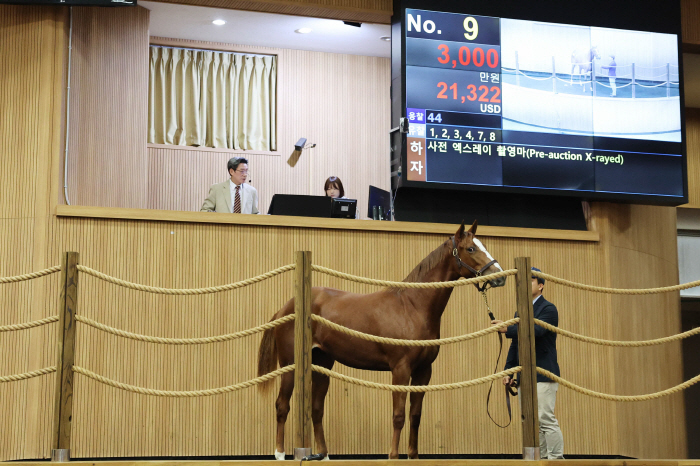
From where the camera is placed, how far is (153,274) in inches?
220

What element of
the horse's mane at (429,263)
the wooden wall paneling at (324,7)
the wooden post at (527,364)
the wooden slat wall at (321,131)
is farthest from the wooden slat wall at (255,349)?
the wooden slat wall at (321,131)

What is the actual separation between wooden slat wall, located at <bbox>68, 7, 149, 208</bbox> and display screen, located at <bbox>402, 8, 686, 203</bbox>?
2524 mm

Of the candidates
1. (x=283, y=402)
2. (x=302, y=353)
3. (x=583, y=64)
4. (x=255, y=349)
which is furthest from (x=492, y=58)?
(x=302, y=353)

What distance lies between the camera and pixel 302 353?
3609mm

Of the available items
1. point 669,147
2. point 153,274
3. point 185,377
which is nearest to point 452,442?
point 185,377

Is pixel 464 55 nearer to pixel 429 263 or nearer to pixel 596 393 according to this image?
pixel 429 263

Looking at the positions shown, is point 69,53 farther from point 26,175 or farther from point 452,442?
point 452,442

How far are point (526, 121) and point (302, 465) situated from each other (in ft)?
12.5

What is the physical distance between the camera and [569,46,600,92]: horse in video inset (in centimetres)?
641

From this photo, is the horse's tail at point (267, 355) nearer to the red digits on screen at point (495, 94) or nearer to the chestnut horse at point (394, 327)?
the chestnut horse at point (394, 327)

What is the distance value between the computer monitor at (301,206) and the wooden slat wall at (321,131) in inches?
95.1

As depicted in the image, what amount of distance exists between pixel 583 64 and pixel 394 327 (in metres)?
3.16

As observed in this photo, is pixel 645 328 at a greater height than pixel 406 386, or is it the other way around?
pixel 645 328

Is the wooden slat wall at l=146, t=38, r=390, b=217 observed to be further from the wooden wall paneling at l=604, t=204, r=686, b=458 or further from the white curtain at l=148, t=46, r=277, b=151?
the wooden wall paneling at l=604, t=204, r=686, b=458
